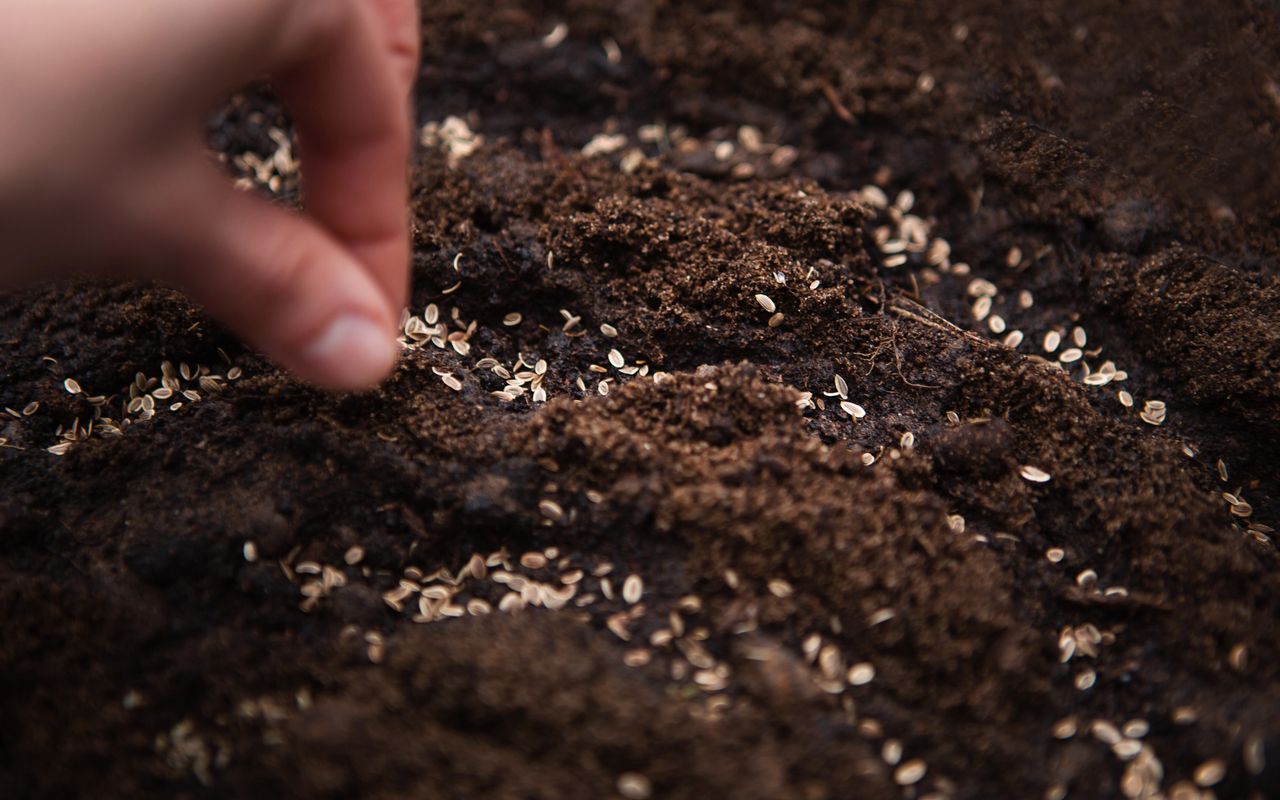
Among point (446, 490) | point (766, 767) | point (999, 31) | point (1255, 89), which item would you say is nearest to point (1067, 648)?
Answer: point (766, 767)

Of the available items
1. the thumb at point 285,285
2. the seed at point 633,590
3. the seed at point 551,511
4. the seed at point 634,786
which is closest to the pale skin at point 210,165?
the thumb at point 285,285

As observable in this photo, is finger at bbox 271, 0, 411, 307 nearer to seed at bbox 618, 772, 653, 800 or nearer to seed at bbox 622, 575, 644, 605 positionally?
seed at bbox 622, 575, 644, 605

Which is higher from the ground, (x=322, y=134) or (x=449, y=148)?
(x=322, y=134)

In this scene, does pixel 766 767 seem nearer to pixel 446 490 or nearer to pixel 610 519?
pixel 610 519

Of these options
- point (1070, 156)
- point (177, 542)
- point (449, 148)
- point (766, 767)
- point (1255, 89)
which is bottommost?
point (177, 542)

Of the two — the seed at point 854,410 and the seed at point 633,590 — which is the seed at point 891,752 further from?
the seed at point 854,410

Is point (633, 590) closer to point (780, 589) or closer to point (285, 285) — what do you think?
point (780, 589)

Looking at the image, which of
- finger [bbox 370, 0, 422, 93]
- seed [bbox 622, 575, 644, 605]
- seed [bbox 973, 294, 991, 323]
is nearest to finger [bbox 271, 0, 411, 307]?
finger [bbox 370, 0, 422, 93]
